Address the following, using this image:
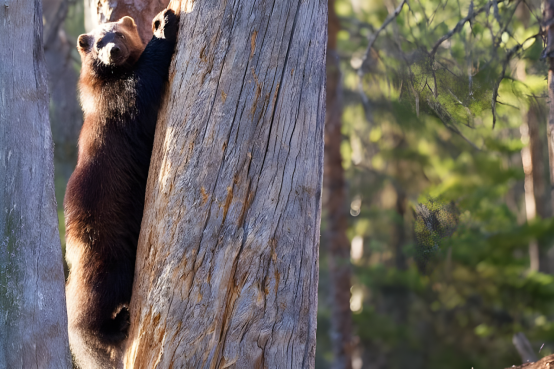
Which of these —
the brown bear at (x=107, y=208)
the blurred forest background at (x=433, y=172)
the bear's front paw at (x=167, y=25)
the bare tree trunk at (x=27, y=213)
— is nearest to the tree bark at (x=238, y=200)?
the bear's front paw at (x=167, y=25)

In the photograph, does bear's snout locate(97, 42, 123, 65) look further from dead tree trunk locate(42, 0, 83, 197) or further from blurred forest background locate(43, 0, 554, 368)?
dead tree trunk locate(42, 0, 83, 197)

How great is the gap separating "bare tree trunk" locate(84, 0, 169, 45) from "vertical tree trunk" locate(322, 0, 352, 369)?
16.1 feet

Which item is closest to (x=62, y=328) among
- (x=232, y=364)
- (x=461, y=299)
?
(x=232, y=364)

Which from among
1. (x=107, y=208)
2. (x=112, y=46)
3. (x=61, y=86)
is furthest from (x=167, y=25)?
(x=61, y=86)

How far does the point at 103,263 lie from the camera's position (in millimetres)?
3242

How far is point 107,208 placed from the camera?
3.32 meters

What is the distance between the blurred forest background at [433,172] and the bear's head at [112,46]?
218 centimetres

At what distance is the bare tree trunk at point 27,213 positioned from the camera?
7.73 feet

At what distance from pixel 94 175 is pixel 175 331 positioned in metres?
1.41

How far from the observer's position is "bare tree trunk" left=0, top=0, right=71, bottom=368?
7.73 feet

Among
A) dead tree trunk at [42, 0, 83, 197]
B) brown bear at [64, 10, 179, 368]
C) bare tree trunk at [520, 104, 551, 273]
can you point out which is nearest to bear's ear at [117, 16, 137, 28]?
brown bear at [64, 10, 179, 368]

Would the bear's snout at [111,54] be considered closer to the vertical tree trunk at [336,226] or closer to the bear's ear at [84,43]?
the bear's ear at [84,43]

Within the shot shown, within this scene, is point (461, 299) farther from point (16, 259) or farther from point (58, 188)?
point (16, 259)

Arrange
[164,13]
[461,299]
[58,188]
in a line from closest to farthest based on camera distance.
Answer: [164,13]
[58,188]
[461,299]
